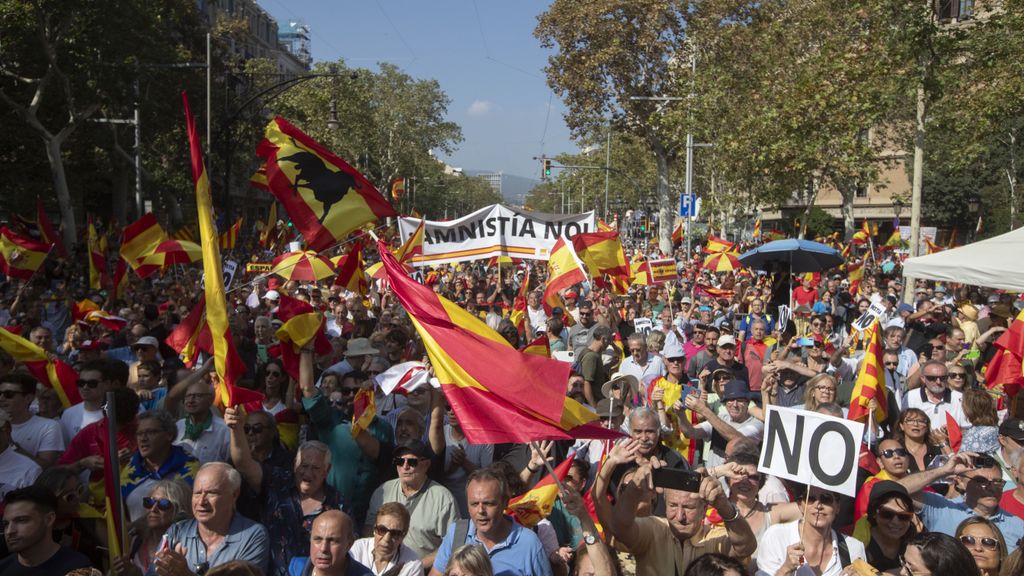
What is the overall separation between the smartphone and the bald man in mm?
1324

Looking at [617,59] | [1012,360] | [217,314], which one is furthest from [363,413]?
[617,59]

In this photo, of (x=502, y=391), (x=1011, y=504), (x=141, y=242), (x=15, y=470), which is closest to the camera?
(x=502, y=391)

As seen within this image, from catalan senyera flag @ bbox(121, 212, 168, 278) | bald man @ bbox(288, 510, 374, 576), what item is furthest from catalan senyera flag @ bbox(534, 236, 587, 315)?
bald man @ bbox(288, 510, 374, 576)

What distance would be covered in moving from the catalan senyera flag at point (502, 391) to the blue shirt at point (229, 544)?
1045mm

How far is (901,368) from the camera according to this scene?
8.65 metres

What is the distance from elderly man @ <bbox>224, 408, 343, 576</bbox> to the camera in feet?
15.0

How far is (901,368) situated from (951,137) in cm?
2239

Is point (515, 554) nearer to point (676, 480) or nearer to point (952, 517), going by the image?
point (676, 480)

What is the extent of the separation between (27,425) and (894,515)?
482cm

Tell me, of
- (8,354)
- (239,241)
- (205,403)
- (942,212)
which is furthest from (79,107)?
(942,212)

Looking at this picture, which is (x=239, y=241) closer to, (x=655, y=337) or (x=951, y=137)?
(x=951, y=137)

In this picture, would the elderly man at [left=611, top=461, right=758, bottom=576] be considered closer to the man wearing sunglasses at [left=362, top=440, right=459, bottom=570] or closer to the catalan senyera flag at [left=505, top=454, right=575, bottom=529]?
the catalan senyera flag at [left=505, top=454, right=575, bottom=529]

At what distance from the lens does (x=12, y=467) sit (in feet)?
16.1

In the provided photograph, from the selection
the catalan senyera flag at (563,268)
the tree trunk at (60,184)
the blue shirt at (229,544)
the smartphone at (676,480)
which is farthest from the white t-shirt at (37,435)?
the tree trunk at (60,184)
